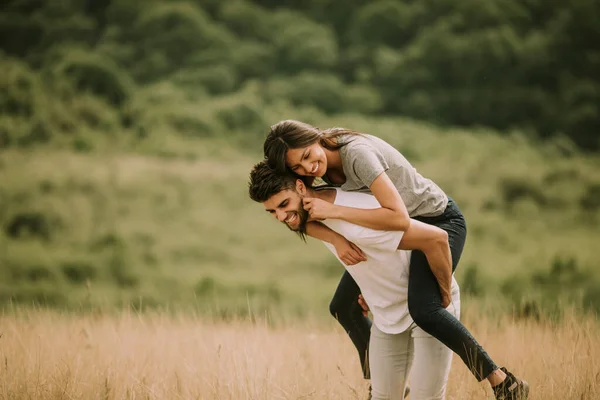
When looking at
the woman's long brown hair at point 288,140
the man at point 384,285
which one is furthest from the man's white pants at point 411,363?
the woman's long brown hair at point 288,140

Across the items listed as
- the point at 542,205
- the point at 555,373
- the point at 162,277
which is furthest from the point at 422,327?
the point at 542,205

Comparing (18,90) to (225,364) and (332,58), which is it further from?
(225,364)

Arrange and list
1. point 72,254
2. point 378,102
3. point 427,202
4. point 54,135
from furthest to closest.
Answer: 1. point 378,102
2. point 54,135
3. point 72,254
4. point 427,202

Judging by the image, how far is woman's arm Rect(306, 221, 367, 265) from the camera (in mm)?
2598

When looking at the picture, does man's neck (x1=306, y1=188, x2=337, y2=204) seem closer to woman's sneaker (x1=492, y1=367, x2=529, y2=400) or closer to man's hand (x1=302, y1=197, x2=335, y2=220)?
man's hand (x1=302, y1=197, x2=335, y2=220)

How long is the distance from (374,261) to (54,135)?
24508mm

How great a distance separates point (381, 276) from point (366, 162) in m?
0.48

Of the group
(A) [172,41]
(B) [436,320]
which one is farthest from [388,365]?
(A) [172,41]

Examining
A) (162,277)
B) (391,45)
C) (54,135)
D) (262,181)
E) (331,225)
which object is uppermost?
(391,45)

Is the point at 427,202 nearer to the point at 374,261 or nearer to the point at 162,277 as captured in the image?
the point at 374,261

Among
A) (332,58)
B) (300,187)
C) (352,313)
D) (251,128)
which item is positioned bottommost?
(251,128)

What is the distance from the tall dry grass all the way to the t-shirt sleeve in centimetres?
106

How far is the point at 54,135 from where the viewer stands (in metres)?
24.9

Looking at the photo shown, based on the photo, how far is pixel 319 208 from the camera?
257cm
